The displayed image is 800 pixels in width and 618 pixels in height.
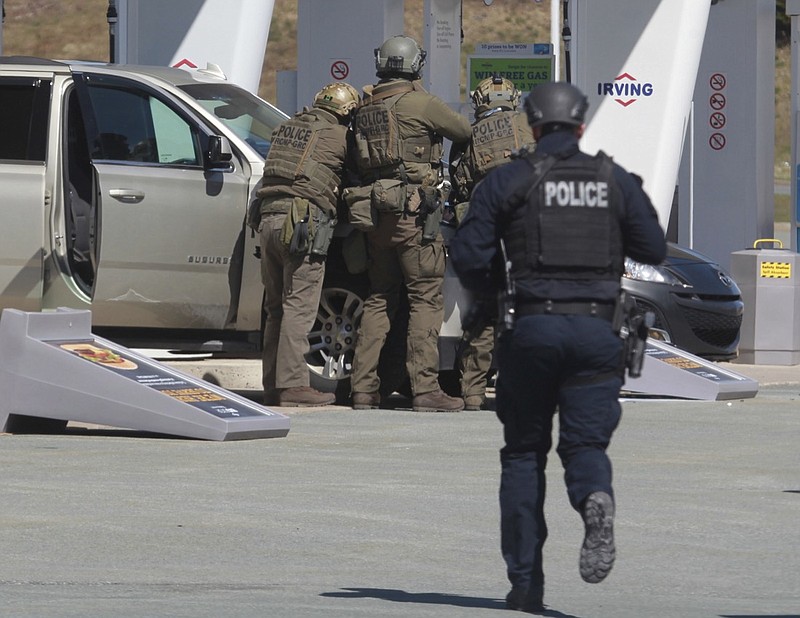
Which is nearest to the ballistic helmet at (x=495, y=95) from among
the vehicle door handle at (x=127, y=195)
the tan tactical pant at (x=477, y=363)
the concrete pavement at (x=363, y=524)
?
the tan tactical pant at (x=477, y=363)

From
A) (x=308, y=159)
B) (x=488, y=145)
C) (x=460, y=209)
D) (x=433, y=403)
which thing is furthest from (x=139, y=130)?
(x=433, y=403)

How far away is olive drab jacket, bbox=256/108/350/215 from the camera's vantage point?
11.4 metres

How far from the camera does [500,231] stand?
6066 millimetres

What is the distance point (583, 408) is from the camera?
5949mm

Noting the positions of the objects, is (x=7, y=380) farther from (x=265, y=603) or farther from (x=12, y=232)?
(x=265, y=603)

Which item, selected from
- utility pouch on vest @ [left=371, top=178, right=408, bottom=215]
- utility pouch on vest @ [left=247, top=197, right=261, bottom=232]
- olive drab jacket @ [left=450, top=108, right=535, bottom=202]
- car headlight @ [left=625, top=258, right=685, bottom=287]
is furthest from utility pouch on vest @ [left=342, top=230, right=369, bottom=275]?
car headlight @ [left=625, top=258, right=685, bottom=287]

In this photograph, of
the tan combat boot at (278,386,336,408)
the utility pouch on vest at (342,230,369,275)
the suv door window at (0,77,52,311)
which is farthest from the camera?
the tan combat boot at (278,386,336,408)

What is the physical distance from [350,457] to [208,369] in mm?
3715

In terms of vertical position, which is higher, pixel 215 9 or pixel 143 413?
pixel 215 9

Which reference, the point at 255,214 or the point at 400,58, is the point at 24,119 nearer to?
the point at 255,214

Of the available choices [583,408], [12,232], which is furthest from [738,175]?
[583,408]

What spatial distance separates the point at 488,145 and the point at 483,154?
0.20ft

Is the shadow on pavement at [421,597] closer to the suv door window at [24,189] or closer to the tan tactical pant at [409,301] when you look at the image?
the tan tactical pant at [409,301]

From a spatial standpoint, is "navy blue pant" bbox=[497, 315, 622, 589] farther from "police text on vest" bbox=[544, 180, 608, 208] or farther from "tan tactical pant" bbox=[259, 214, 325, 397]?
"tan tactical pant" bbox=[259, 214, 325, 397]
